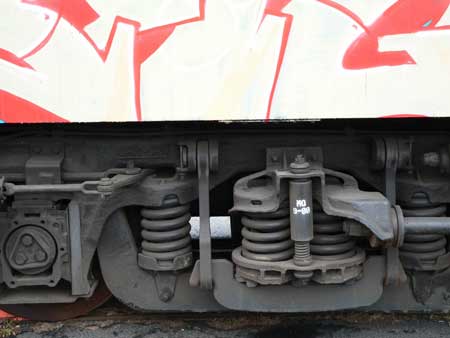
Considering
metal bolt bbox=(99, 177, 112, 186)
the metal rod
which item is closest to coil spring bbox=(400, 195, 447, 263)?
the metal rod

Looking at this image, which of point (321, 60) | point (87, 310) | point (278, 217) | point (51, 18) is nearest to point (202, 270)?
point (278, 217)

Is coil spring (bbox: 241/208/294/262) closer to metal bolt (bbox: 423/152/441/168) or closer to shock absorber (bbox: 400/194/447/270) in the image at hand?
shock absorber (bbox: 400/194/447/270)

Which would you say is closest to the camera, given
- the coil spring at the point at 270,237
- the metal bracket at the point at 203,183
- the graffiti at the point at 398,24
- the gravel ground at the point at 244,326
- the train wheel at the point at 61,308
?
the graffiti at the point at 398,24

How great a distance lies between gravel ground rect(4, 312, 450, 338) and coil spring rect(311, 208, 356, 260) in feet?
2.34

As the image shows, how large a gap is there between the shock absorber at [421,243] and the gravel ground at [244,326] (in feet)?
1.69

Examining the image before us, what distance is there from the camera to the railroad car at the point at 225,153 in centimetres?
289

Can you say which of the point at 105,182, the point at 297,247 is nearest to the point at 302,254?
the point at 297,247

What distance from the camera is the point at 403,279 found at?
3432 mm

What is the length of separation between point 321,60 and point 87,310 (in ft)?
8.08

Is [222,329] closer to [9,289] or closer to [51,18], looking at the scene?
[9,289]

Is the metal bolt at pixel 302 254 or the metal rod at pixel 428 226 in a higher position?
the metal rod at pixel 428 226

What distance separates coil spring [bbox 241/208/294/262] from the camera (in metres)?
3.22

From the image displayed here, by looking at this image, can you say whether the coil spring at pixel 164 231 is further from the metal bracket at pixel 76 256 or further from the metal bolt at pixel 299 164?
the metal bolt at pixel 299 164

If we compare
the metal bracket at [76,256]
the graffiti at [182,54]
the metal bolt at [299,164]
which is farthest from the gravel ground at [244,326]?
the graffiti at [182,54]
